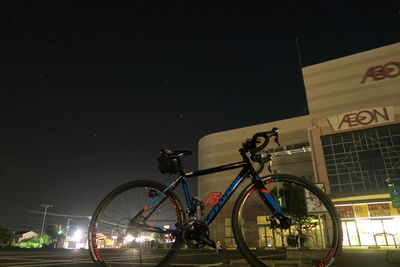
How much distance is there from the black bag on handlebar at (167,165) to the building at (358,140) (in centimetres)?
2066

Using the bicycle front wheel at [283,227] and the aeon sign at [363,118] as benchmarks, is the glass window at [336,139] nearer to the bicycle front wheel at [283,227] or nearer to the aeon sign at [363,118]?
the aeon sign at [363,118]

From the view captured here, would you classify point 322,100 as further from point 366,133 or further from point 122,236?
point 122,236

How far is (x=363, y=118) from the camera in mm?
30234

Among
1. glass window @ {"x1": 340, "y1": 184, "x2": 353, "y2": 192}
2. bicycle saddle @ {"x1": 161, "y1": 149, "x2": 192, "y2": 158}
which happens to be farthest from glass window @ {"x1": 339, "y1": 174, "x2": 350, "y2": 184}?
bicycle saddle @ {"x1": 161, "y1": 149, "x2": 192, "y2": 158}

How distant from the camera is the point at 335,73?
39.8 metres

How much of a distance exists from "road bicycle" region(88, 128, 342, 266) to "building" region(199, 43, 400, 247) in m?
20.3

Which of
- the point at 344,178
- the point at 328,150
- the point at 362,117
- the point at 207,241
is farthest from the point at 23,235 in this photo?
the point at 207,241

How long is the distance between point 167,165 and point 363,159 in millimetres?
33014

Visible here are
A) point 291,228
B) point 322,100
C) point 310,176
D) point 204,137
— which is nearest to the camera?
point 291,228

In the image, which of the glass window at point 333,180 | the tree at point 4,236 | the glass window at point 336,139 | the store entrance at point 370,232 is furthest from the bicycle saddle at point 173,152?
the tree at point 4,236

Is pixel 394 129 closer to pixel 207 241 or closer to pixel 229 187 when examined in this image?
pixel 229 187

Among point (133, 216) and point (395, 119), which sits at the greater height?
point (395, 119)

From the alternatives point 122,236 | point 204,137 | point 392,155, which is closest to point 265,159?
point 122,236

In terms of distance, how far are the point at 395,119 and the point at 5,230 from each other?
265ft
